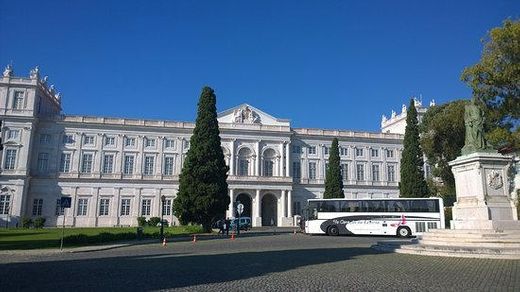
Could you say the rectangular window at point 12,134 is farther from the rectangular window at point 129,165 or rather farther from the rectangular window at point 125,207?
the rectangular window at point 125,207

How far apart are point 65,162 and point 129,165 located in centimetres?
934

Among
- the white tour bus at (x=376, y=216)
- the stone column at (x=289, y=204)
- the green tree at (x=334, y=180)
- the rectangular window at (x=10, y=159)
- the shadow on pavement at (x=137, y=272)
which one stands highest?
the rectangular window at (x=10, y=159)

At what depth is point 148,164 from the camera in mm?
65562

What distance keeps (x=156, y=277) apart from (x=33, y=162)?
58.4 m

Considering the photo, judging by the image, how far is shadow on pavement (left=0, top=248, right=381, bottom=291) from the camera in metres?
10.1

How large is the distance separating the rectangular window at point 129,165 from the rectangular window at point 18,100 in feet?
53.9

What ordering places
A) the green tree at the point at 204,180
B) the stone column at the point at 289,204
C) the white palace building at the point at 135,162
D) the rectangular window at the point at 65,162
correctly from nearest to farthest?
the green tree at the point at 204,180 < the white palace building at the point at 135,162 < the rectangular window at the point at 65,162 < the stone column at the point at 289,204

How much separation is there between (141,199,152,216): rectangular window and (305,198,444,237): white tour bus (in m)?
34.0

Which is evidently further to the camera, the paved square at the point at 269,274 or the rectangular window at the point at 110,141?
the rectangular window at the point at 110,141

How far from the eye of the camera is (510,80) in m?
24.2

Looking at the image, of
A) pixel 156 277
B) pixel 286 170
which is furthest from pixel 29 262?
pixel 286 170

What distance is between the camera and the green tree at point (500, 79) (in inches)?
928

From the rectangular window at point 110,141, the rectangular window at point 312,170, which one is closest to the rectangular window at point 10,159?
the rectangular window at point 110,141

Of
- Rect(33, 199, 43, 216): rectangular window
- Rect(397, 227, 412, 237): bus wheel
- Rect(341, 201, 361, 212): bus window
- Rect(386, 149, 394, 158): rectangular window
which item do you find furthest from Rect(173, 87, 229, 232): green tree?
Rect(386, 149, 394, 158): rectangular window
